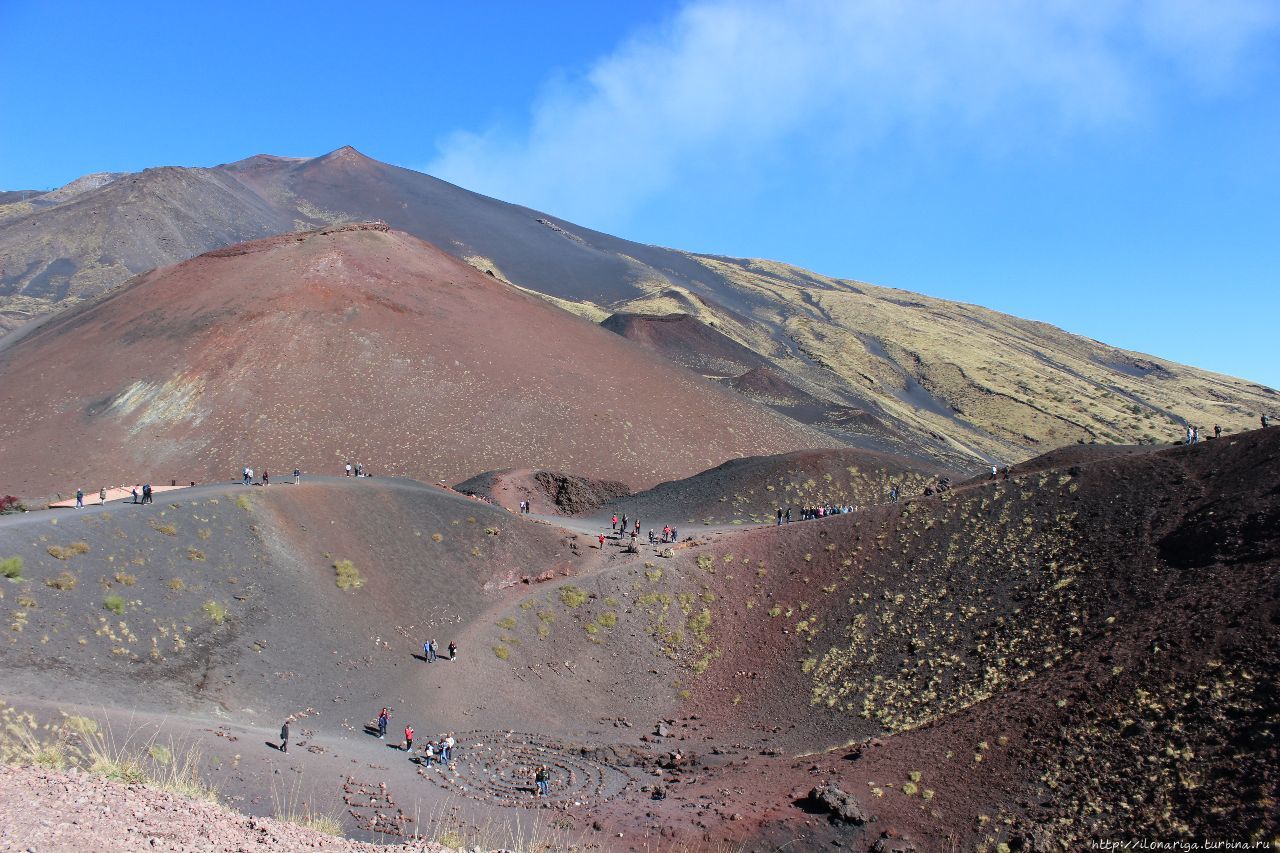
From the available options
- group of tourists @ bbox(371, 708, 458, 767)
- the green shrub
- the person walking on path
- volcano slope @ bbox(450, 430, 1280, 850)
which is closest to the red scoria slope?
volcano slope @ bbox(450, 430, 1280, 850)

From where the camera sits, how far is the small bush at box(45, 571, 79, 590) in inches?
884

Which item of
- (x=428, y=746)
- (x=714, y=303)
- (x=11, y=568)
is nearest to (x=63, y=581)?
(x=11, y=568)

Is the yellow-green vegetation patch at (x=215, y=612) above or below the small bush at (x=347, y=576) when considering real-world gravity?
below

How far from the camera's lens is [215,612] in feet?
81.4

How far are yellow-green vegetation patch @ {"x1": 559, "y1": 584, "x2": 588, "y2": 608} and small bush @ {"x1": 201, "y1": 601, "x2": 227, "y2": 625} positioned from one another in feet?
36.5

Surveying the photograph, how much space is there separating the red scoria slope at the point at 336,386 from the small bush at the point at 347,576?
2244cm

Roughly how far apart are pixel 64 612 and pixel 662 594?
18.5 meters

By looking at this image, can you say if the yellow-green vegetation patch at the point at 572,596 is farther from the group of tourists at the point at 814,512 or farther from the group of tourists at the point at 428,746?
the group of tourists at the point at 814,512

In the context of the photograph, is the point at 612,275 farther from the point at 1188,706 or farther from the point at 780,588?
the point at 1188,706

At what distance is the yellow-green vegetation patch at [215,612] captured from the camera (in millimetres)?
24641

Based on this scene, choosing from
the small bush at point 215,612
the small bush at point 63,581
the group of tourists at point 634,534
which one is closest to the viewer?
the small bush at point 63,581

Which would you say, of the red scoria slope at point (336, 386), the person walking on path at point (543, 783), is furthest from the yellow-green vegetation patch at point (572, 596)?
the red scoria slope at point (336, 386)

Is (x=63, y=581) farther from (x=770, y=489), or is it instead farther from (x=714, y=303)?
(x=714, y=303)

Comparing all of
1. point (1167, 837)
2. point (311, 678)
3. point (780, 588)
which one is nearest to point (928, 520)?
point (780, 588)
